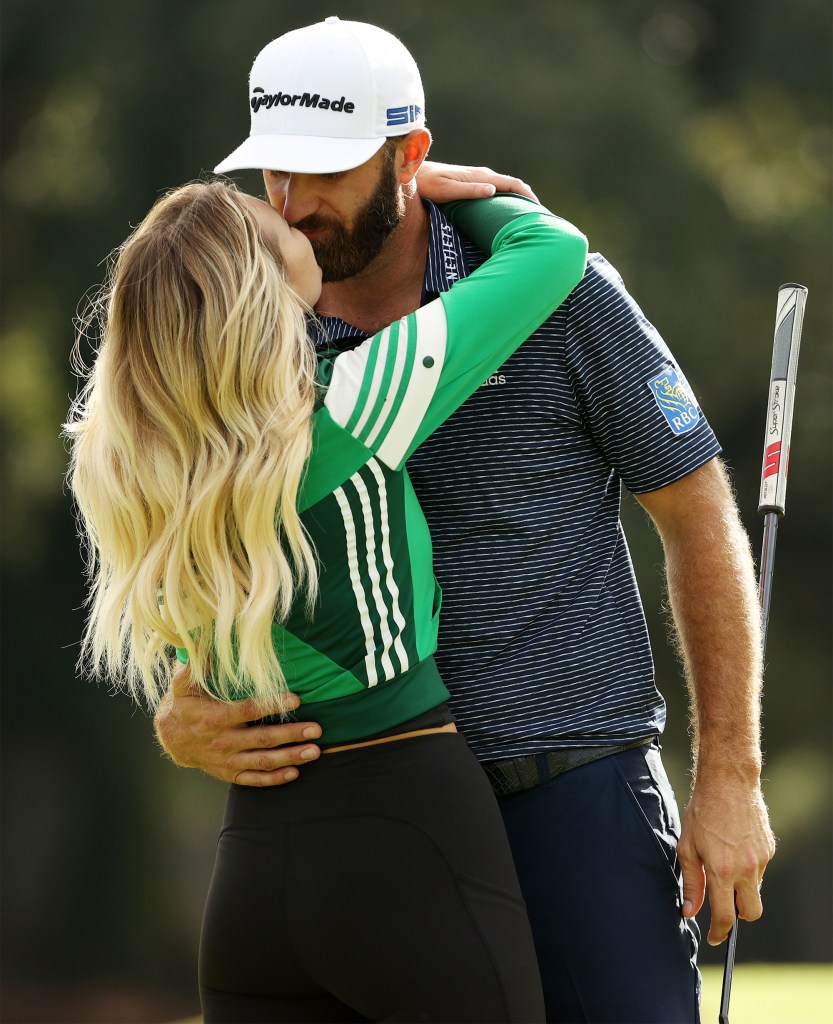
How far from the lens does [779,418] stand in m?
2.41

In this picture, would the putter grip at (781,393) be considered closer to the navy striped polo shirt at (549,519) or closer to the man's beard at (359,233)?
the navy striped polo shirt at (549,519)

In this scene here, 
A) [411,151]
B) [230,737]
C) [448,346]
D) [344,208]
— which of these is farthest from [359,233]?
[230,737]

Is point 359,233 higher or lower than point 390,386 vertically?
higher

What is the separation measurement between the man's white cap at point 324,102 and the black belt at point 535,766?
0.89 meters

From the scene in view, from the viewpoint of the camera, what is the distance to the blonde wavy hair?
170cm

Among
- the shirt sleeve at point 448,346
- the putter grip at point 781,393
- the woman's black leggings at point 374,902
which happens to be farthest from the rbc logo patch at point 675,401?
the woman's black leggings at point 374,902

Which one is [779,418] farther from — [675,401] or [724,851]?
[724,851]

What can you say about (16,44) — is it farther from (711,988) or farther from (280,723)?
(280,723)

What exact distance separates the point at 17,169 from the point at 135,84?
98 cm

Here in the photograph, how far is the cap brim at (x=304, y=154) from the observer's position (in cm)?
196

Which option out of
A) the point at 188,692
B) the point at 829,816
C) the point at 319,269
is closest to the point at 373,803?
the point at 188,692

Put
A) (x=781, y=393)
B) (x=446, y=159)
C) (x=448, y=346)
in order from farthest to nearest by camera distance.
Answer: (x=446, y=159) < (x=781, y=393) < (x=448, y=346)

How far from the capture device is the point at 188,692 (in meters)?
1.99

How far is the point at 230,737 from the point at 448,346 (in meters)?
0.61
